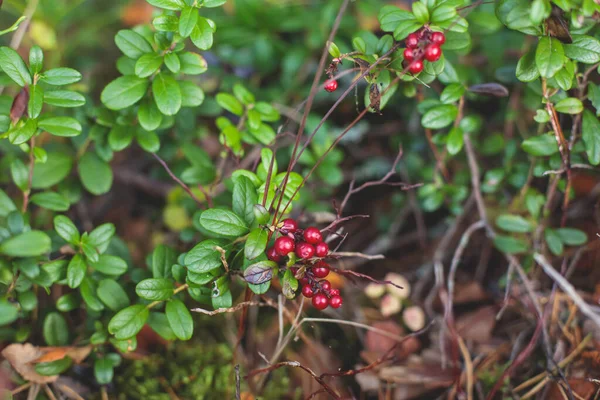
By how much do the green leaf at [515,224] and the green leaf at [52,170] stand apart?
196cm

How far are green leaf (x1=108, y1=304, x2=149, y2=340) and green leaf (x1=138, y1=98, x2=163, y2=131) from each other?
68 cm

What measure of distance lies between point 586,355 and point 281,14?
226cm

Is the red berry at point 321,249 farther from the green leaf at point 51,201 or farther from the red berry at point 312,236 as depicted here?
the green leaf at point 51,201

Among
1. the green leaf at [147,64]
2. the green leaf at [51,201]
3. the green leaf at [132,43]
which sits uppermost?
the green leaf at [132,43]

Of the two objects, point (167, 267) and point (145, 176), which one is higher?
point (167, 267)

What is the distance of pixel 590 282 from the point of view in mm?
2250

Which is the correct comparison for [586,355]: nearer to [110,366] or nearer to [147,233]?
[110,366]

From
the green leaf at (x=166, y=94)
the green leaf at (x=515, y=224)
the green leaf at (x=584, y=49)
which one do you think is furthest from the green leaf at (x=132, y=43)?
the green leaf at (x=515, y=224)

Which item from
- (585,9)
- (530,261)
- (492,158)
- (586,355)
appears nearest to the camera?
(585,9)

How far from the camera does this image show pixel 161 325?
182 centimetres

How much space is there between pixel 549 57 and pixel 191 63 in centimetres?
126

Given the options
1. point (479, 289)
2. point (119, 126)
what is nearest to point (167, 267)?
point (119, 126)

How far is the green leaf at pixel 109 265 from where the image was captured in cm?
179

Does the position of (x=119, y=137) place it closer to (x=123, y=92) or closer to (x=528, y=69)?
(x=123, y=92)
